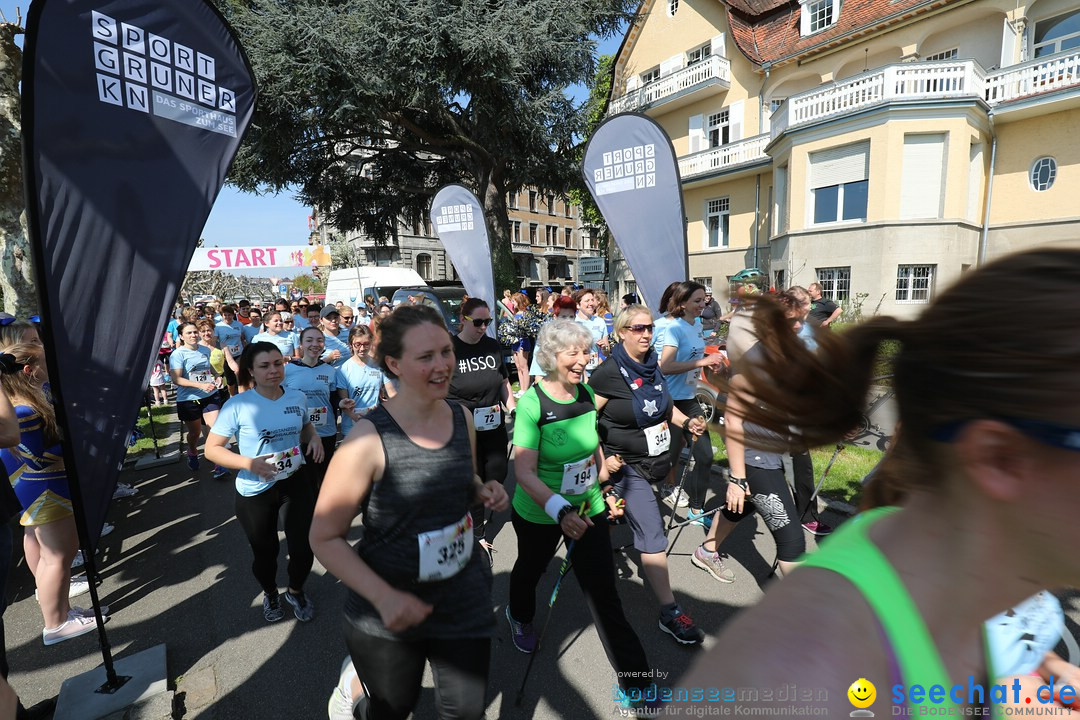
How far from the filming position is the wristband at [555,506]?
259 centimetres

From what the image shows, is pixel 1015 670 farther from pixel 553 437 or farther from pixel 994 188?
pixel 994 188

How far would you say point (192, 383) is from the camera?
6.56 meters

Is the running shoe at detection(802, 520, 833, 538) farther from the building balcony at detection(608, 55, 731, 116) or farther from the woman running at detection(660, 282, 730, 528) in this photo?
the building balcony at detection(608, 55, 731, 116)

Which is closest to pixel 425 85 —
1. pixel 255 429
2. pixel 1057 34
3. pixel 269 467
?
pixel 255 429

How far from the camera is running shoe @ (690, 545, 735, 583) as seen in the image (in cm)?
385

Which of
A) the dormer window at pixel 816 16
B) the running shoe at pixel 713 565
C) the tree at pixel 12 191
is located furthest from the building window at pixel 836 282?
the tree at pixel 12 191

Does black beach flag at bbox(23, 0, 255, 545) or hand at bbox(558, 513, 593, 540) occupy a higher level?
black beach flag at bbox(23, 0, 255, 545)

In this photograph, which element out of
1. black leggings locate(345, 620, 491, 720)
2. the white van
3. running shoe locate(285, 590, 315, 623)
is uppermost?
the white van

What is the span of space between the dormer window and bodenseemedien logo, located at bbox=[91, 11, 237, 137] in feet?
75.9

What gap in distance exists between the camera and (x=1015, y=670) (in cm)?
153

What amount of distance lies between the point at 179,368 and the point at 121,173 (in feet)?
15.1

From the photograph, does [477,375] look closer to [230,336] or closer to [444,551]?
[444,551]

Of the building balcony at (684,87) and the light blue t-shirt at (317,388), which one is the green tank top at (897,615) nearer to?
the light blue t-shirt at (317,388)

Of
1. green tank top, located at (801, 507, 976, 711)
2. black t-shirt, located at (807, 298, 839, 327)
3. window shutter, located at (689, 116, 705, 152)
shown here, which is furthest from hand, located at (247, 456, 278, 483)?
window shutter, located at (689, 116, 705, 152)
